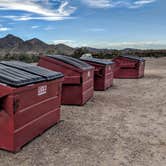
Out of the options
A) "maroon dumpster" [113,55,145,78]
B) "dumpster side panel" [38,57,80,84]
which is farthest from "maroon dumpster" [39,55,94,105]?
"maroon dumpster" [113,55,145,78]

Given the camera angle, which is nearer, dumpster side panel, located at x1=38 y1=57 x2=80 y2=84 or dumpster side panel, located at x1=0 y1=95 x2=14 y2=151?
dumpster side panel, located at x1=0 y1=95 x2=14 y2=151

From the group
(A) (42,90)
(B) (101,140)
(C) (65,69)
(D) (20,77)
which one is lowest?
(B) (101,140)

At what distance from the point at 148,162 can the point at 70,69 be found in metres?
3.72

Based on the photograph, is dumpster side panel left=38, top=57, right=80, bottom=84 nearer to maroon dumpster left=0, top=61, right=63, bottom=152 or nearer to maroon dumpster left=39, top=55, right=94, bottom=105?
maroon dumpster left=39, top=55, right=94, bottom=105

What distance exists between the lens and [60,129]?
5145 millimetres

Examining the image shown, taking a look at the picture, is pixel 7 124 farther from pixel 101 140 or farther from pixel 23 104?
pixel 101 140

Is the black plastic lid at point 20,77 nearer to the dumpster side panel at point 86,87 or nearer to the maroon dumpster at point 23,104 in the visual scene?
the maroon dumpster at point 23,104

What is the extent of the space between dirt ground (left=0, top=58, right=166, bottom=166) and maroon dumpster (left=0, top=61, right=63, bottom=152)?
161 millimetres

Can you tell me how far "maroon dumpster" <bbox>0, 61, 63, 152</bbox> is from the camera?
12.6 ft

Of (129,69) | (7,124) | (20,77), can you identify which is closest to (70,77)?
(20,77)

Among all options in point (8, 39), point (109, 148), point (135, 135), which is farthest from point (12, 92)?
point (8, 39)

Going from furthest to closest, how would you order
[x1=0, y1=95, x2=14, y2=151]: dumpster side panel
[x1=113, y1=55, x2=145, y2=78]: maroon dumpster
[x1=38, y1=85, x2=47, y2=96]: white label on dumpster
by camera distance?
[x1=113, y1=55, x2=145, y2=78]: maroon dumpster
[x1=38, y1=85, x2=47, y2=96]: white label on dumpster
[x1=0, y1=95, x2=14, y2=151]: dumpster side panel

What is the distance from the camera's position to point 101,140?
4.64m

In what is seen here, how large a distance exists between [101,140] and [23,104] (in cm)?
137
